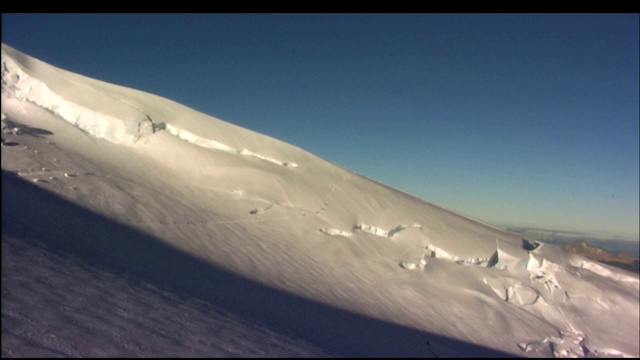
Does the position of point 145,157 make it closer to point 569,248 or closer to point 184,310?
point 184,310

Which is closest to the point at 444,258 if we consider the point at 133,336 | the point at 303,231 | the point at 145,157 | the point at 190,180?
the point at 303,231

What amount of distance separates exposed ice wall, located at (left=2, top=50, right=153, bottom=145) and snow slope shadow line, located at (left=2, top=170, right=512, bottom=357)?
2499 millimetres

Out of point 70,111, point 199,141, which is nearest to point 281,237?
point 199,141

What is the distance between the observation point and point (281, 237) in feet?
25.5

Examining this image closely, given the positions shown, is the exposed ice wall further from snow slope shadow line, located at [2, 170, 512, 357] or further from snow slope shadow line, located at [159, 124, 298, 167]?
snow slope shadow line, located at [2, 170, 512, 357]

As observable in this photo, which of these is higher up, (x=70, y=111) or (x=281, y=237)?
(x=70, y=111)

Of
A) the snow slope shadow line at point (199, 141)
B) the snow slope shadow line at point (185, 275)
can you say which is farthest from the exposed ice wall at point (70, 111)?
the snow slope shadow line at point (185, 275)

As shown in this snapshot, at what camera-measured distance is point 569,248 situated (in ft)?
44.4

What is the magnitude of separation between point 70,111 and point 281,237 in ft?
13.3

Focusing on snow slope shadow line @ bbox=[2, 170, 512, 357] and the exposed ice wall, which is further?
the exposed ice wall

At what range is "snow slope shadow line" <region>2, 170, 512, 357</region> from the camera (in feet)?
15.2

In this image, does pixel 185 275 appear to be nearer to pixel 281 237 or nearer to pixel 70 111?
pixel 281 237

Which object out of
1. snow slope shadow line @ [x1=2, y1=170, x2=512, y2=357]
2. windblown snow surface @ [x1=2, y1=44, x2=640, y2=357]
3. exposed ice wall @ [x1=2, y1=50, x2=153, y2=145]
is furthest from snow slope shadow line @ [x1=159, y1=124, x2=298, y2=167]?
snow slope shadow line @ [x1=2, y1=170, x2=512, y2=357]

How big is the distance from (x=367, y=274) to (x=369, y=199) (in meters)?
2.45
